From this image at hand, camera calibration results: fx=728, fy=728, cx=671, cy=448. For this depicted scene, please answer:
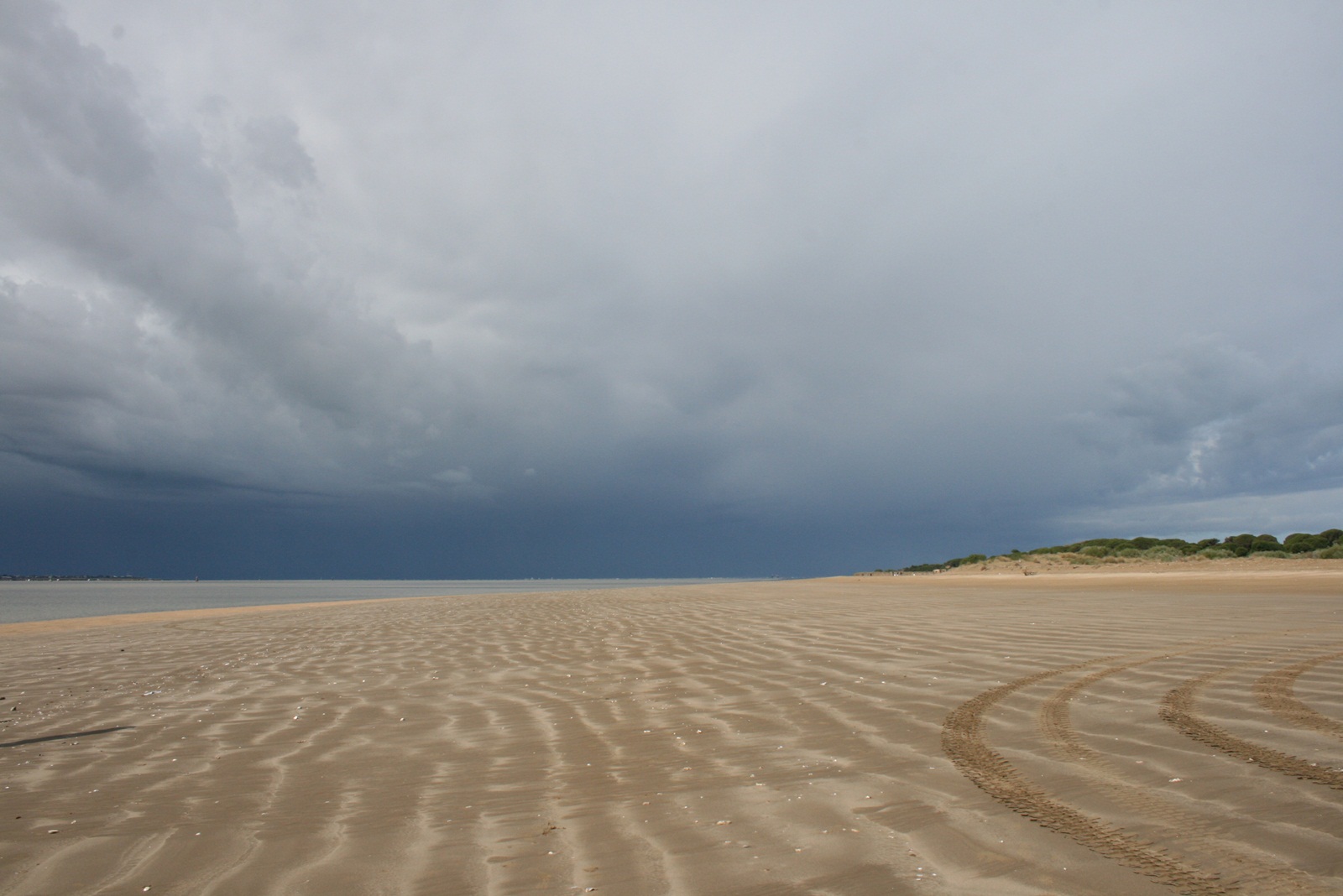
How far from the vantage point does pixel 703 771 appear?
4949mm


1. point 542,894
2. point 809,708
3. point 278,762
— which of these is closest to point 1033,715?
point 809,708

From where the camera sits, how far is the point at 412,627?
56.3 feet

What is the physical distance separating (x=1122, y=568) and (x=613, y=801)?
133 ft

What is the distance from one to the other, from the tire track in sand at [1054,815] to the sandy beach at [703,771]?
21 millimetres

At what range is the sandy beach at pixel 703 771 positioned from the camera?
11.2 feet

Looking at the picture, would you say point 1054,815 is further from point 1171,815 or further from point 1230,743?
point 1230,743

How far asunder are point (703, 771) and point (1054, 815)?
213 cm

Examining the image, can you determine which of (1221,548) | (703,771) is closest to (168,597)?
(703,771)

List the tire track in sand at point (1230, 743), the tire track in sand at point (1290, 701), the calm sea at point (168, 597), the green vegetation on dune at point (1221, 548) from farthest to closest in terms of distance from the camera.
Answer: the green vegetation on dune at point (1221, 548)
the calm sea at point (168, 597)
the tire track in sand at point (1290, 701)
the tire track in sand at point (1230, 743)

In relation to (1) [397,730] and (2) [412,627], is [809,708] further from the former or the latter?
(2) [412,627]

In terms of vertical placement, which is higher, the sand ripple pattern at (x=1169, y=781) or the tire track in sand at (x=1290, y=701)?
the tire track in sand at (x=1290, y=701)

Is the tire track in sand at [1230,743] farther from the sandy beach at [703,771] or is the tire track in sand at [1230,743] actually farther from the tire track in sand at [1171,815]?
the tire track in sand at [1171,815]

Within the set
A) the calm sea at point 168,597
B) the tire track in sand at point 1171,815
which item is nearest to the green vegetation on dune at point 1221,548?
the calm sea at point 168,597

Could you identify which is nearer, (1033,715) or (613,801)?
(613,801)
